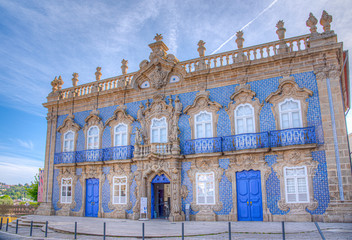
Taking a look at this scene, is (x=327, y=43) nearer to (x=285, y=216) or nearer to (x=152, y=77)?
(x=285, y=216)

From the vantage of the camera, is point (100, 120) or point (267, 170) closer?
point (267, 170)

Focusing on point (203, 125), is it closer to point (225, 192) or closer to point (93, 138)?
point (225, 192)

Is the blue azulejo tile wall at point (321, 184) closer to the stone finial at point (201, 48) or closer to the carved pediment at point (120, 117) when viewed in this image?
the stone finial at point (201, 48)

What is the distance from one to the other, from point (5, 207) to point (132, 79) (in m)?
11.8

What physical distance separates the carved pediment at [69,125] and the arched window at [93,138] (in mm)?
851

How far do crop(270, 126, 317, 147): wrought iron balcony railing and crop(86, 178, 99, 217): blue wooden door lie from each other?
9.37m

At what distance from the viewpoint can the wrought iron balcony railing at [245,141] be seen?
1325cm

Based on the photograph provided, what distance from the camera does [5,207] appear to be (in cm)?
2003

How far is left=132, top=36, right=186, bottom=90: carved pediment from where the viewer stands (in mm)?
16062

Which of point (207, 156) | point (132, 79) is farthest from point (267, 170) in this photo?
point (132, 79)

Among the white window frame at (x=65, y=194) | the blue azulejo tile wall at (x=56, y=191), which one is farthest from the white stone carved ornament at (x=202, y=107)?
the blue azulejo tile wall at (x=56, y=191)

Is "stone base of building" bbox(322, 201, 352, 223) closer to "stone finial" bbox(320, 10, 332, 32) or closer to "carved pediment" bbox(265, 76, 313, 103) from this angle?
"carved pediment" bbox(265, 76, 313, 103)

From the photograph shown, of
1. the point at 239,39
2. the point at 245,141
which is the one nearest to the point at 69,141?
the point at 245,141

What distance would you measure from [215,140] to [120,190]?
18.4 ft
